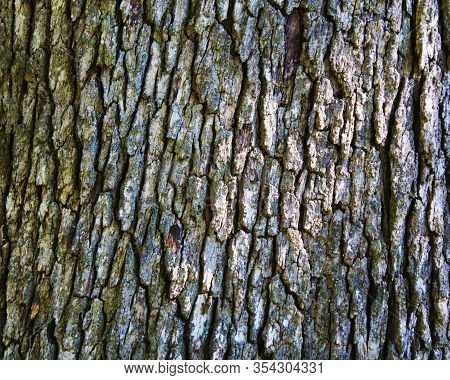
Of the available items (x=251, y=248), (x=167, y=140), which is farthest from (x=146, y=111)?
(x=251, y=248)

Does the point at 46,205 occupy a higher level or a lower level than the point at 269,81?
lower

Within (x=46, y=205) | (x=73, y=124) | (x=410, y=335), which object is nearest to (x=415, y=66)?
(x=410, y=335)

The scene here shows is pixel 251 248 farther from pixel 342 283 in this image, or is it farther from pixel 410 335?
pixel 410 335

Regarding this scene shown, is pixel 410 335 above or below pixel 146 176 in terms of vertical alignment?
below

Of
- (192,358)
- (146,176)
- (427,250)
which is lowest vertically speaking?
(192,358)

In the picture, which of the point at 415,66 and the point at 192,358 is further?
the point at 415,66

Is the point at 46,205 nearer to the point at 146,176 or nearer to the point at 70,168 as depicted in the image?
the point at 70,168
